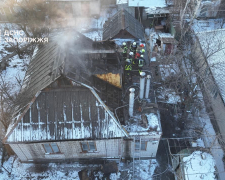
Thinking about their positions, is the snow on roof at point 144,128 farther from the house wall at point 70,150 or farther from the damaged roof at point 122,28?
the damaged roof at point 122,28

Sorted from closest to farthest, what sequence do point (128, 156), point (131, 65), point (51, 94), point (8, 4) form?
point (51, 94) < point (128, 156) < point (131, 65) < point (8, 4)

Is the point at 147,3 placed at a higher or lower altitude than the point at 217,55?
higher

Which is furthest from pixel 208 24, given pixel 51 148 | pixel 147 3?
pixel 51 148

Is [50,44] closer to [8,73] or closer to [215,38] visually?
[8,73]

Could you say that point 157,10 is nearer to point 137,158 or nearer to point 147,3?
point 147,3

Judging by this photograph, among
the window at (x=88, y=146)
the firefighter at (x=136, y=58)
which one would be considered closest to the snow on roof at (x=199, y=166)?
the window at (x=88, y=146)

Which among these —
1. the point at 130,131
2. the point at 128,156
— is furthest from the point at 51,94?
the point at 128,156

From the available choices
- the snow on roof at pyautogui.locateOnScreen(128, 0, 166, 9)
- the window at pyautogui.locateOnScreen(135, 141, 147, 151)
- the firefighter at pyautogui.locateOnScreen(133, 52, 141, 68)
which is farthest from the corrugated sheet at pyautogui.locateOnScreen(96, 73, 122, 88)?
the snow on roof at pyautogui.locateOnScreen(128, 0, 166, 9)
